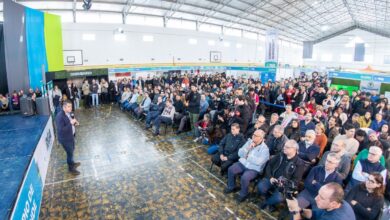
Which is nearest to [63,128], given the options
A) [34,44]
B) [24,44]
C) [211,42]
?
[24,44]

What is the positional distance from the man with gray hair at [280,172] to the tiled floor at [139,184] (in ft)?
1.09

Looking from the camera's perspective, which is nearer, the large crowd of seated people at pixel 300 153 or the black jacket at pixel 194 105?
the large crowd of seated people at pixel 300 153

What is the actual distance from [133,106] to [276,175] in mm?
7579

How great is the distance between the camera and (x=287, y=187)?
3.14 meters

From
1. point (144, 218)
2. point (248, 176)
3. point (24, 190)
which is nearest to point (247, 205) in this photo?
point (248, 176)

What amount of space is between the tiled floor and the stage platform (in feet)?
2.28

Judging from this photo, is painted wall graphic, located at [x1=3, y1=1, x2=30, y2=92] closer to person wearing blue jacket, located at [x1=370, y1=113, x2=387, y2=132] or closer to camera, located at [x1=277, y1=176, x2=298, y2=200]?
camera, located at [x1=277, y1=176, x2=298, y2=200]

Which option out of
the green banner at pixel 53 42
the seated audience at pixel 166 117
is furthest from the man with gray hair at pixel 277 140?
the green banner at pixel 53 42

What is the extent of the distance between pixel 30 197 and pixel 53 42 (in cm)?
1009

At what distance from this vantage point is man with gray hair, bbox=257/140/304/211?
336 centimetres

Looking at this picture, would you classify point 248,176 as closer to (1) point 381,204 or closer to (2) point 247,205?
(2) point 247,205

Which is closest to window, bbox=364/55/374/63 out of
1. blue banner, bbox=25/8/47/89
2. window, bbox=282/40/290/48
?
window, bbox=282/40/290/48

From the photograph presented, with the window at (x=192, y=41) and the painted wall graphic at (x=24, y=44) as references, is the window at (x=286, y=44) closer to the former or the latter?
the window at (x=192, y=41)

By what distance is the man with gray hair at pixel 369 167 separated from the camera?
320 centimetres
